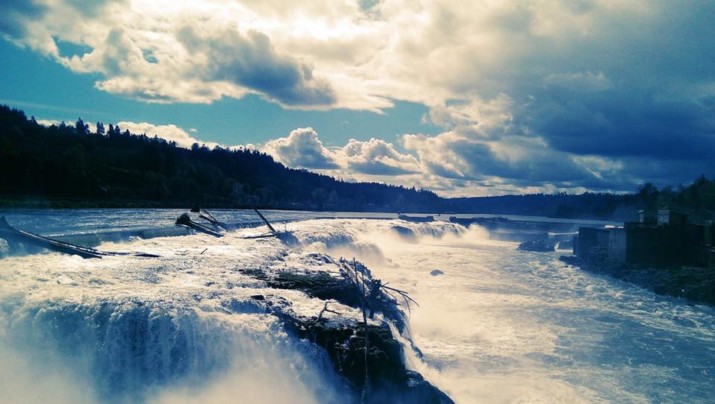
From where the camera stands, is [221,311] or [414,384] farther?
[221,311]

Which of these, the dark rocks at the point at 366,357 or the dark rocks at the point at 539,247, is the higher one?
the dark rocks at the point at 366,357

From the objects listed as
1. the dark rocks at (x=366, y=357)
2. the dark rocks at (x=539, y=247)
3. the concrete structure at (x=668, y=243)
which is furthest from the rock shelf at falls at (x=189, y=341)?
the dark rocks at (x=539, y=247)

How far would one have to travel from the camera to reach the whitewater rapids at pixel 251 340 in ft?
29.6

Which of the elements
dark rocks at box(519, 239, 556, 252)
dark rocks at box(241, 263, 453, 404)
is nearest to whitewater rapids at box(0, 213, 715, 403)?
dark rocks at box(241, 263, 453, 404)

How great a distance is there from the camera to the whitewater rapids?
9008 millimetres

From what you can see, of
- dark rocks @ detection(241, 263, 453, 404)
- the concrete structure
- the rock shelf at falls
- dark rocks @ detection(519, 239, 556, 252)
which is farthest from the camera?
dark rocks @ detection(519, 239, 556, 252)

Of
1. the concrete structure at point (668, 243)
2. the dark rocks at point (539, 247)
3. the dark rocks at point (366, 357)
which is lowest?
the dark rocks at point (539, 247)

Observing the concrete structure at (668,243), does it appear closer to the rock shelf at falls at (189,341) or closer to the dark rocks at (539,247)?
the dark rocks at (539,247)

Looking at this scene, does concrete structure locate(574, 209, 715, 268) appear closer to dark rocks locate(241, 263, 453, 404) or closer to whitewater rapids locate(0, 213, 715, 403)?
whitewater rapids locate(0, 213, 715, 403)

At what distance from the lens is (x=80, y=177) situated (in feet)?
186

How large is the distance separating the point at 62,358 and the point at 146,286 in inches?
117

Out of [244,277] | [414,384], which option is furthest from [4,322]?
[414,384]

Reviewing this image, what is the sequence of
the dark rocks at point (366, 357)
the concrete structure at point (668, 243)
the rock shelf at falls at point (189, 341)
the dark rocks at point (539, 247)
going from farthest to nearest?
the dark rocks at point (539, 247)
the concrete structure at point (668, 243)
the dark rocks at point (366, 357)
the rock shelf at falls at point (189, 341)

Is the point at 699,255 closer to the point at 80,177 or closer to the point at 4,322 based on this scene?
the point at 4,322
